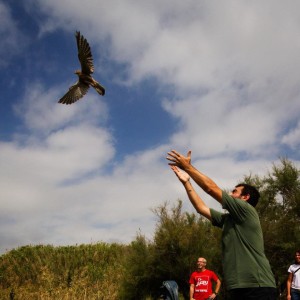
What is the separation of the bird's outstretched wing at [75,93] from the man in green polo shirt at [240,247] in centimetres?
420

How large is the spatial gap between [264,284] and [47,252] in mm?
18795

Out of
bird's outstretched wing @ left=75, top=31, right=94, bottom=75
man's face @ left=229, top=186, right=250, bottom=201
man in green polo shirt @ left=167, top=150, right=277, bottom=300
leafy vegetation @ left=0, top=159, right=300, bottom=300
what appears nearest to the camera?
man in green polo shirt @ left=167, top=150, right=277, bottom=300

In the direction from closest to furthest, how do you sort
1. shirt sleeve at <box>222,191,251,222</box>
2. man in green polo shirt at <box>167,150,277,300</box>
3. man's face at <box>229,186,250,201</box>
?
man in green polo shirt at <box>167,150,277,300</box> < shirt sleeve at <box>222,191,251,222</box> < man's face at <box>229,186,250,201</box>

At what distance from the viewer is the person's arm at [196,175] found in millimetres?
2875

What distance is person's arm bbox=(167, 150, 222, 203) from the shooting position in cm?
288

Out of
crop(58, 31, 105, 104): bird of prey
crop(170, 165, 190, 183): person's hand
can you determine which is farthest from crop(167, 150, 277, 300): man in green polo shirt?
crop(58, 31, 105, 104): bird of prey

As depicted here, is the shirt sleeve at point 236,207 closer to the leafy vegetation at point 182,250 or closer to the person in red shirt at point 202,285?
the person in red shirt at point 202,285

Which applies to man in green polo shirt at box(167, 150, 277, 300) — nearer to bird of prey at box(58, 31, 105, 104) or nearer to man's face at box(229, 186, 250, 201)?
man's face at box(229, 186, 250, 201)

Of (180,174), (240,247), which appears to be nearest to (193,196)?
(180,174)

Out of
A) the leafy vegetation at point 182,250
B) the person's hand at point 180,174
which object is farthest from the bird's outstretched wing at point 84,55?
the leafy vegetation at point 182,250

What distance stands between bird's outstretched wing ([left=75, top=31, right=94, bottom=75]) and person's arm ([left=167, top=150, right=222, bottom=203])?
407 cm

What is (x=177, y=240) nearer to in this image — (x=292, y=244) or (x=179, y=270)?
(x=179, y=270)

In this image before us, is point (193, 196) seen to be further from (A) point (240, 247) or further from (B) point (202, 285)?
(B) point (202, 285)

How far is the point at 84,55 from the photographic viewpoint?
663cm
